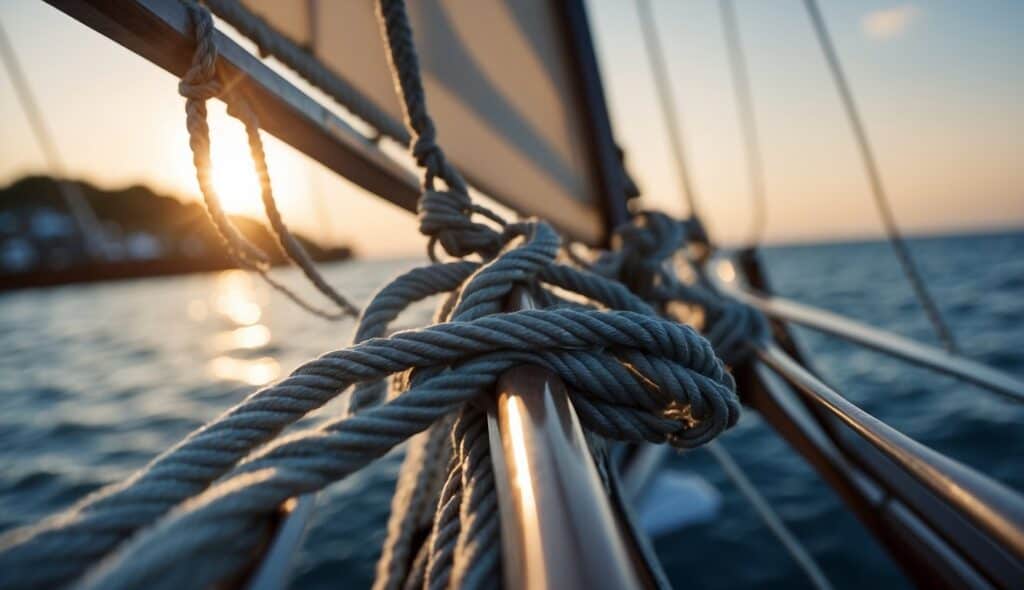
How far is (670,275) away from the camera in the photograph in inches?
47.6

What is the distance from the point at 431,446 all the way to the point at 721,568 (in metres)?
2.21

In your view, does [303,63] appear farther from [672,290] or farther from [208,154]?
[672,290]

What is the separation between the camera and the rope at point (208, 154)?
1.98 feet

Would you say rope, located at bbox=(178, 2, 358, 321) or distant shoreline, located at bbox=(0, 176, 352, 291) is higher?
distant shoreline, located at bbox=(0, 176, 352, 291)

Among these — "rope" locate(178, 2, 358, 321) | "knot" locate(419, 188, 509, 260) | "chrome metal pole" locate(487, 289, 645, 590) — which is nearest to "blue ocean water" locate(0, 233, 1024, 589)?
"rope" locate(178, 2, 358, 321)

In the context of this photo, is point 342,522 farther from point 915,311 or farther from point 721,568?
point 915,311

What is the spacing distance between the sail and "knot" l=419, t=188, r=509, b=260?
489 mm

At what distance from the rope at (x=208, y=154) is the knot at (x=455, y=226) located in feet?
0.77

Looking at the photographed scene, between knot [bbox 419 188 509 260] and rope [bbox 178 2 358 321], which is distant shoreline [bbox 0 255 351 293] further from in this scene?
knot [bbox 419 188 509 260]

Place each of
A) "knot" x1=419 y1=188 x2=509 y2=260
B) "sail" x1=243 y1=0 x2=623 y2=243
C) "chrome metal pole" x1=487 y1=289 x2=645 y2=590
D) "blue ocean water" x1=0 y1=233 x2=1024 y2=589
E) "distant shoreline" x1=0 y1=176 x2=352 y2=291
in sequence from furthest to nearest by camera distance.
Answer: "distant shoreline" x1=0 y1=176 x2=352 y2=291 → "blue ocean water" x1=0 y1=233 x2=1024 y2=589 → "sail" x1=243 y1=0 x2=623 y2=243 → "knot" x1=419 y1=188 x2=509 y2=260 → "chrome metal pole" x1=487 y1=289 x2=645 y2=590

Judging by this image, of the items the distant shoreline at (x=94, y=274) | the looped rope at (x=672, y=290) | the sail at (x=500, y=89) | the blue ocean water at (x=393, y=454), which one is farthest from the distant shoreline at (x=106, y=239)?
the looped rope at (x=672, y=290)

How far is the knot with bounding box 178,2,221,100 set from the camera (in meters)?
0.60

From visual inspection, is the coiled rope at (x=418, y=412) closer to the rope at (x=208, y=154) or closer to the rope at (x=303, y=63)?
the rope at (x=208, y=154)

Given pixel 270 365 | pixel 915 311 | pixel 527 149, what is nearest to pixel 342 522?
pixel 527 149
